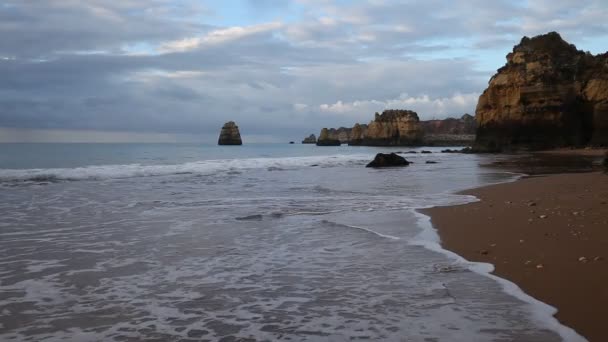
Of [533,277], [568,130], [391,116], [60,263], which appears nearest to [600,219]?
[533,277]

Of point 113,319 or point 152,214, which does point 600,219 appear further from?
point 152,214

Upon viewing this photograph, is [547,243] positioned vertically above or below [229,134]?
below

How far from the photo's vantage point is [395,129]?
11181 centimetres

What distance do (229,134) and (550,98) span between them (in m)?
92.7

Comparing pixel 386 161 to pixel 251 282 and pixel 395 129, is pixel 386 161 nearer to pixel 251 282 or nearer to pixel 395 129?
pixel 251 282

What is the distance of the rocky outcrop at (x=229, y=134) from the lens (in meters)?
128

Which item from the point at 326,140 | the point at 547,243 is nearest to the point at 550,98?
the point at 547,243

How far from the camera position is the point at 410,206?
11.0 m

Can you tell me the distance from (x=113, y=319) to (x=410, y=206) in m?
8.17

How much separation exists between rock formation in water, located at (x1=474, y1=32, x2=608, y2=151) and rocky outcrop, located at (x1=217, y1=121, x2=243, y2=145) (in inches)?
3376

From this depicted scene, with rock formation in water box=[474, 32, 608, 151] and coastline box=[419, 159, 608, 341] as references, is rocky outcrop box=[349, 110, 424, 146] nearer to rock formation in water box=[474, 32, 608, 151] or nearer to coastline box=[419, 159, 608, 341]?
rock formation in water box=[474, 32, 608, 151]

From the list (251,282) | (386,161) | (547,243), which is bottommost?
(251,282)

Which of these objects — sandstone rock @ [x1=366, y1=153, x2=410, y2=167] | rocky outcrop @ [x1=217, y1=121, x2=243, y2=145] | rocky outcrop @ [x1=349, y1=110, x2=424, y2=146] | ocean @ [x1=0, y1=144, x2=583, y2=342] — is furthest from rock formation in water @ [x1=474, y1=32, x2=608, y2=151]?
rocky outcrop @ [x1=217, y1=121, x2=243, y2=145]

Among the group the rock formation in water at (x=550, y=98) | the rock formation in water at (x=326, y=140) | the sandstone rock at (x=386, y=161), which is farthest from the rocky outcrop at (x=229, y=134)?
the sandstone rock at (x=386, y=161)
